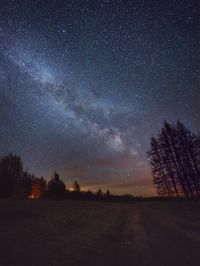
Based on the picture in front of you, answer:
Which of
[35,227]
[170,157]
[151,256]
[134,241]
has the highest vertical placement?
[170,157]

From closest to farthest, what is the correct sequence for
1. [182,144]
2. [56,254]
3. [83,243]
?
1. [56,254]
2. [83,243]
3. [182,144]

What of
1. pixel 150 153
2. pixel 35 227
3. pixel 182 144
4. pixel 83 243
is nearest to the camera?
pixel 83 243

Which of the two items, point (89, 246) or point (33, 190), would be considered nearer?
point (89, 246)

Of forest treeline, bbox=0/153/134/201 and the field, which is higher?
forest treeline, bbox=0/153/134/201

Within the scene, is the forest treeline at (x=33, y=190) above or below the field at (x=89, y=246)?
above

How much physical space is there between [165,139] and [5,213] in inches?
1388

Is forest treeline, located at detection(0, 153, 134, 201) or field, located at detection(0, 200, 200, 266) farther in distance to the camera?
forest treeline, located at detection(0, 153, 134, 201)

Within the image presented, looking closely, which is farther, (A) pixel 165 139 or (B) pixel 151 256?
(A) pixel 165 139

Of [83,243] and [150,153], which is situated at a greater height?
[150,153]

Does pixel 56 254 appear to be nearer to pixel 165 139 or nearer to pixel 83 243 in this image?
pixel 83 243

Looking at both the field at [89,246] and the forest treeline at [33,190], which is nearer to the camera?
the field at [89,246]

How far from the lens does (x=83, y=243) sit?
13109 mm

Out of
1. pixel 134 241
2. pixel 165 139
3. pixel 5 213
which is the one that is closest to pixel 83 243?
pixel 134 241

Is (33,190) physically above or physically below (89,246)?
above
